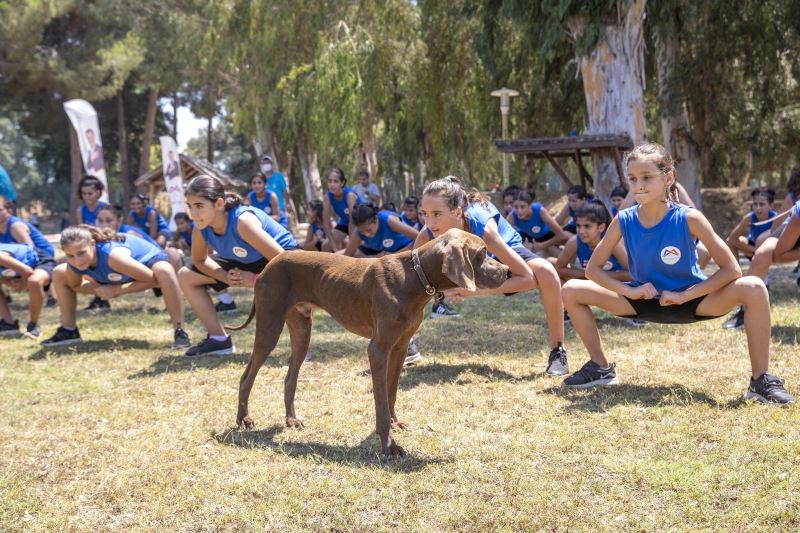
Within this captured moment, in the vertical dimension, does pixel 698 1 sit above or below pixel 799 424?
above

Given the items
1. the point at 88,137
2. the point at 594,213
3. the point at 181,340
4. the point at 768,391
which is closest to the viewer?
the point at 768,391

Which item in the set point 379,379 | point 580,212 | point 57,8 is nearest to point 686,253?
point 379,379

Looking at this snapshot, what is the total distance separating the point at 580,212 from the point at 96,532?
5.74 meters

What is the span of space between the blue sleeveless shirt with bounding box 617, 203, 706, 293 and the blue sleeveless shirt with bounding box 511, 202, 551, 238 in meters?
4.83

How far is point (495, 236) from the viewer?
224 inches

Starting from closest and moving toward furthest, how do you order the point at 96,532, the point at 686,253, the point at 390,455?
the point at 96,532 < the point at 390,455 < the point at 686,253

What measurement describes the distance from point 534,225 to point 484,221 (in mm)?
4513

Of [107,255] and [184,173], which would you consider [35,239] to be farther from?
[184,173]

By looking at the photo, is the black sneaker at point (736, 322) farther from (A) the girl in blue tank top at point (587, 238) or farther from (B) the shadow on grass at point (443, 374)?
(B) the shadow on grass at point (443, 374)

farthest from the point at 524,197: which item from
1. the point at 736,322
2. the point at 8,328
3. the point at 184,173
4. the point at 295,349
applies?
the point at 184,173

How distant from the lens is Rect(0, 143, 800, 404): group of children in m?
A: 4.90

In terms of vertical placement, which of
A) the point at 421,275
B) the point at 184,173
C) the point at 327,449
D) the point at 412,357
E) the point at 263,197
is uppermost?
the point at 184,173

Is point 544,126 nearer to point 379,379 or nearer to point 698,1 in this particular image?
point 698,1

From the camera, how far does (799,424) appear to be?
433cm
